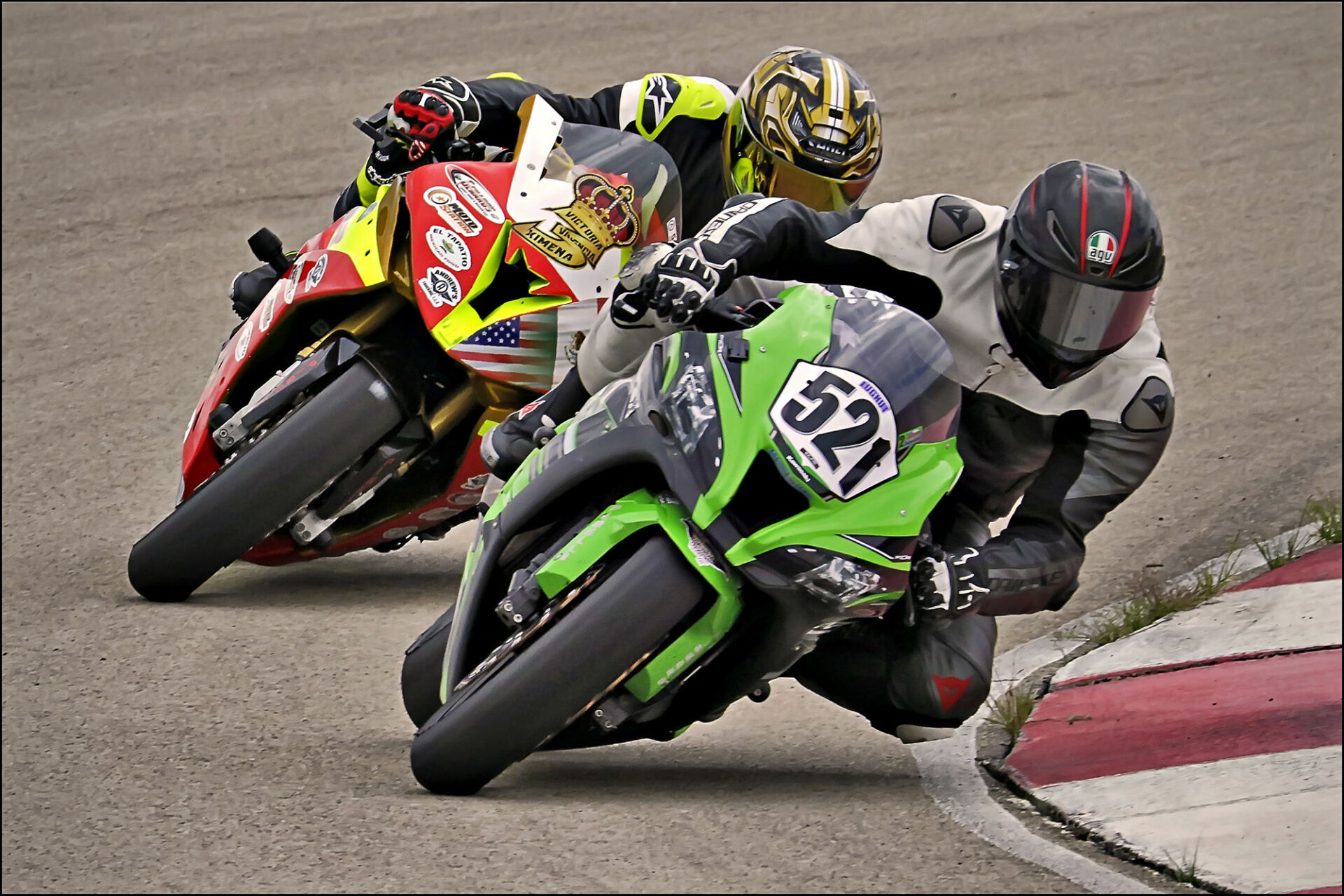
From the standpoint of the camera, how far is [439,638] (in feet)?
14.6

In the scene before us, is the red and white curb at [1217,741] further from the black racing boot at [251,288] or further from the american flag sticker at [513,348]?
the black racing boot at [251,288]

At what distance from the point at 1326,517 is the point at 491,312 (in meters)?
2.86

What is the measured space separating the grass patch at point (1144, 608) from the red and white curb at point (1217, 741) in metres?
0.04

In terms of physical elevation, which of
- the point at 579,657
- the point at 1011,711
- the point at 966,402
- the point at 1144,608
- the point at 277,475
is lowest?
the point at 1144,608

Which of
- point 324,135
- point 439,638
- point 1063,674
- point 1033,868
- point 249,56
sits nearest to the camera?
point 1033,868

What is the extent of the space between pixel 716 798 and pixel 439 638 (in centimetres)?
77

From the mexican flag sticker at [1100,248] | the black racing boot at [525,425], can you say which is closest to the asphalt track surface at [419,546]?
the black racing boot at [525,425]

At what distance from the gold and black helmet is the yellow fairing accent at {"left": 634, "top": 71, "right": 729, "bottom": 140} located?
1.90 ft

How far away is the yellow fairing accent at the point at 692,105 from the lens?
591 cm

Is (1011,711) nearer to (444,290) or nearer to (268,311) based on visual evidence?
(444,290)

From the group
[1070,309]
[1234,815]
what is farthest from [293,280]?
[1234,815]

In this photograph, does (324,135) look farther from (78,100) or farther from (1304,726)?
(1304,726)

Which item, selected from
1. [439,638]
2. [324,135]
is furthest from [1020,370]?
[324,135]

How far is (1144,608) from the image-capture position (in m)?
5.58
